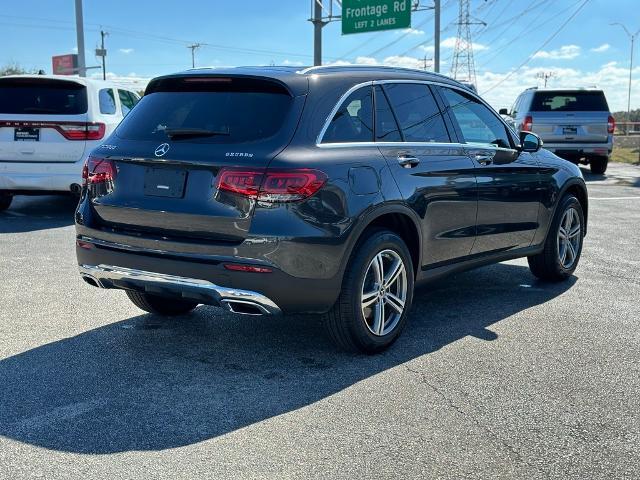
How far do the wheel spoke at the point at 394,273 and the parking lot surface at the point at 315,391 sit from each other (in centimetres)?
43

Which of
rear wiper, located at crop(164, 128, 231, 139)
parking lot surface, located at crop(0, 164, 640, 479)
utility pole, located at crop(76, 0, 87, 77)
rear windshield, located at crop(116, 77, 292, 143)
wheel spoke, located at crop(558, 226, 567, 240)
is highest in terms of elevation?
utility pole, located at crop(76, 0, 87, 77)

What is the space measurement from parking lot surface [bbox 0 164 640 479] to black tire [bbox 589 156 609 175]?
513 inches

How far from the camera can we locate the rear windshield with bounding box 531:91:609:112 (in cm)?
1762

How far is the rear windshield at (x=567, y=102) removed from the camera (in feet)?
57.8

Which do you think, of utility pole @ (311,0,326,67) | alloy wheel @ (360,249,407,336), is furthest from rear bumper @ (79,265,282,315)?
utility pole @ (311,0,326,67)

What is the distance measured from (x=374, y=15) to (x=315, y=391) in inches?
1031

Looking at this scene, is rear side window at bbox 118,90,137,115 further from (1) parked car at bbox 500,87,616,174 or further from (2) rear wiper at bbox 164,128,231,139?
(1) parked car at bbox 500,87,616,174

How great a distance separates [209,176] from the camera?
4.32 meters

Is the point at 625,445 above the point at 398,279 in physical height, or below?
below

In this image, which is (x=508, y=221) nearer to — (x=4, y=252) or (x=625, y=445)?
(x=625, y=445)

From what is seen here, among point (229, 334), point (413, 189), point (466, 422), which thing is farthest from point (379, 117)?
point (466, 422)

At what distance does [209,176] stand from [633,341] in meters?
2.99

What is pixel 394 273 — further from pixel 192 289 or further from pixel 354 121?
pixel 192 289

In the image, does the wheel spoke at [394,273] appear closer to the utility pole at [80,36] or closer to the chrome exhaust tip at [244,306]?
the chrome exhaust tip at [244,306]
